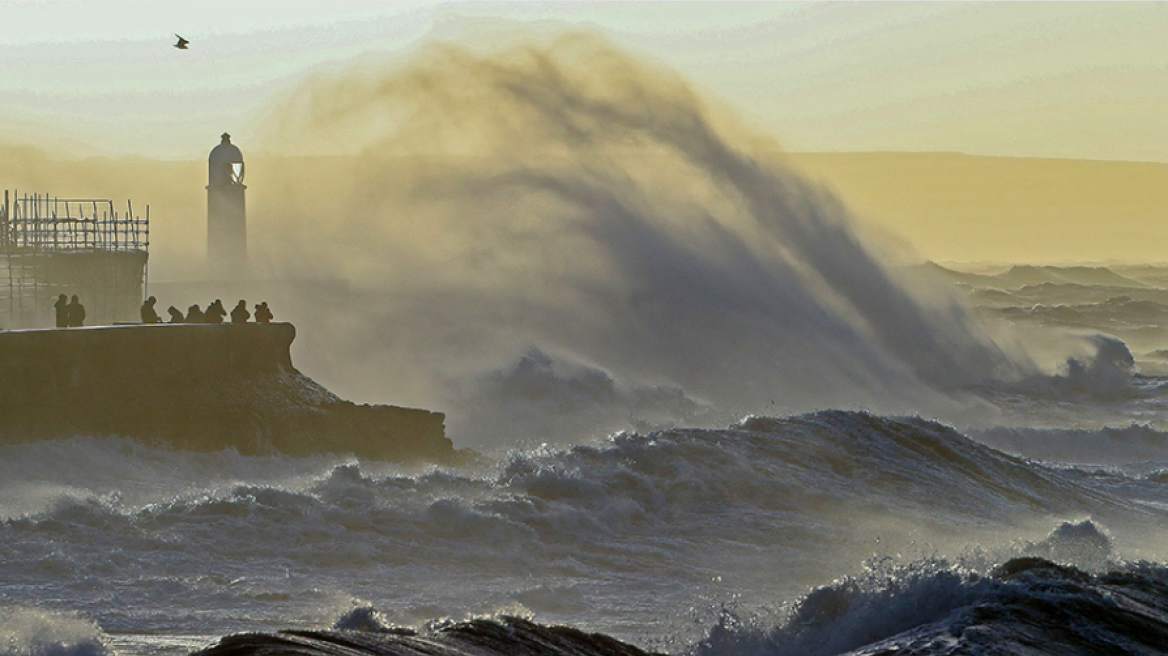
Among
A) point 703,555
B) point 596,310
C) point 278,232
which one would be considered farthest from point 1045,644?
point 278,232

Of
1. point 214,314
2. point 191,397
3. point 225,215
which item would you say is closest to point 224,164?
point 225,215

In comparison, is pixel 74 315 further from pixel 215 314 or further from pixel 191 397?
pixel 191 397

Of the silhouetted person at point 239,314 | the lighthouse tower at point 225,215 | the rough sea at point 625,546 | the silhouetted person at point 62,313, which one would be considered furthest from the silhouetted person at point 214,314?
the lighthouse tower at point 225,215

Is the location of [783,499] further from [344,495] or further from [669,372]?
[669,372]

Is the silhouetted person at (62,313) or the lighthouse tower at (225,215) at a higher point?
the lighthouse tower at (225,215)

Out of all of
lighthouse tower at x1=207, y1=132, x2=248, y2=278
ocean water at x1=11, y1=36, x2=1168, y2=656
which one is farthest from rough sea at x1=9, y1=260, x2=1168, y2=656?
lighthouse tower at x1=207, y1=132, x2=248, y2=278

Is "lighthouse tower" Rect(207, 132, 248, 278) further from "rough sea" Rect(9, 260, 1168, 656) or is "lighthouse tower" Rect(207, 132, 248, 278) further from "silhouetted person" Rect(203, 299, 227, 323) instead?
"rough sea" Rect(9, 260, 1168, 656)

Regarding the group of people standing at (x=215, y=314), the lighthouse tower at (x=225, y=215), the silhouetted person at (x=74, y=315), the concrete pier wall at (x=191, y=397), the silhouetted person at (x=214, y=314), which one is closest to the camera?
the concrete pier wall at (x=191, y=397)

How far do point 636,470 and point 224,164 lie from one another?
16.1 metres

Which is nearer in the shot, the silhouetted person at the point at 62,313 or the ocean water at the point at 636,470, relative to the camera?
the ocean water at the point at 636,470

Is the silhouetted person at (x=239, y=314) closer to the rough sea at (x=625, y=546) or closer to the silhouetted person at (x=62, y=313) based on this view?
→ the silhouetted person at (x=62, y=313)

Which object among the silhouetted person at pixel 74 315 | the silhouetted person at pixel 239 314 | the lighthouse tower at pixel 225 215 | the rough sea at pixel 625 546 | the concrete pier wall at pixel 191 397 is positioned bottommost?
the rough sea at pixel 625 546

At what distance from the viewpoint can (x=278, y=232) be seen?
37.2 meters

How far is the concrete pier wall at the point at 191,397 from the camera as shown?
16062 millimetres
